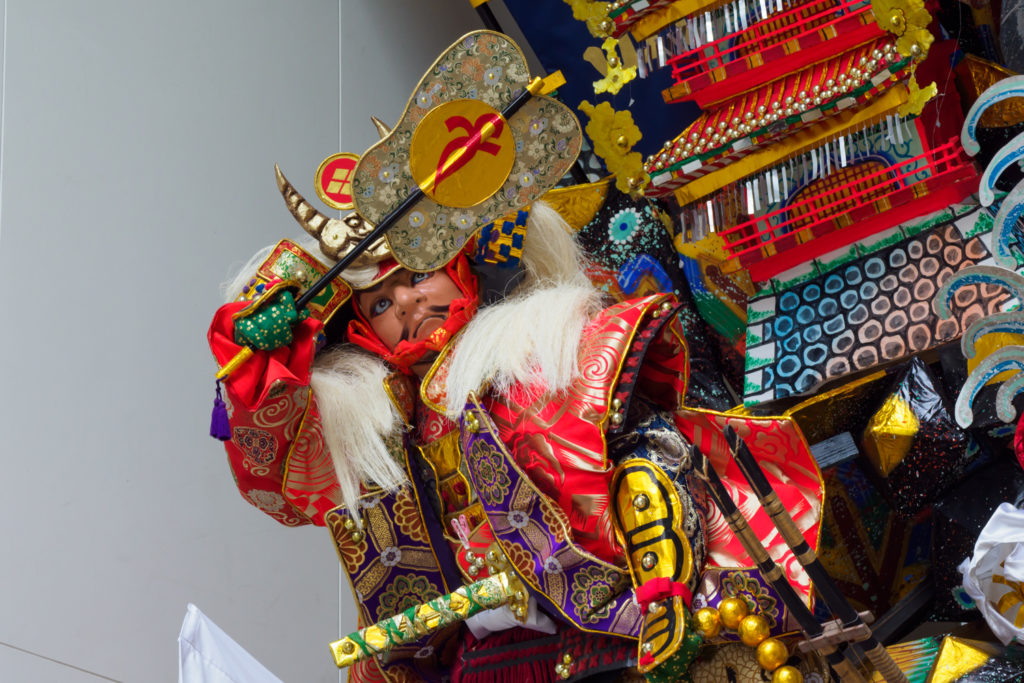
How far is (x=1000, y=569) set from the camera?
1.79 meters

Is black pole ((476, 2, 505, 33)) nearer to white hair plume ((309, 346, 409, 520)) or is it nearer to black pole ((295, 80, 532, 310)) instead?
black pole ((295, 80, 532, 310))

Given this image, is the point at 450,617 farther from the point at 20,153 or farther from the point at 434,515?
the point at 20,153

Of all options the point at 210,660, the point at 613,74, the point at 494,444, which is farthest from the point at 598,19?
the point at 210,660

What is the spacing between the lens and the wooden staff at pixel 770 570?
1.48 meters

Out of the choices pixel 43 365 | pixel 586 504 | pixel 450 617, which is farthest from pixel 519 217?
pixel 43 365

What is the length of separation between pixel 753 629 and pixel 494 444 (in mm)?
506

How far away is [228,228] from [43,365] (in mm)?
591

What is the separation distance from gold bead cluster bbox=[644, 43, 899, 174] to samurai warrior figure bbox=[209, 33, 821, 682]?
0.35 metres

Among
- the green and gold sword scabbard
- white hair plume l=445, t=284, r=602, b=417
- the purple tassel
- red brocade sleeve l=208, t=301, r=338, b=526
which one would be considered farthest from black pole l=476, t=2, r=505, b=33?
the green and gold sword scabbard

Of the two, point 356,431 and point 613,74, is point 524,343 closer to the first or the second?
point 356,431

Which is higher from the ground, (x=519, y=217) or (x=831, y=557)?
(x=519, y=217)

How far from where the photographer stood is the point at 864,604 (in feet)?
7.30

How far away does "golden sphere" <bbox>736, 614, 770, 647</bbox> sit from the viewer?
5.50 feet

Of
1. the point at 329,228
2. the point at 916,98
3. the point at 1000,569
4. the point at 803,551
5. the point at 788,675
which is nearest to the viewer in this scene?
the point at 803,551
